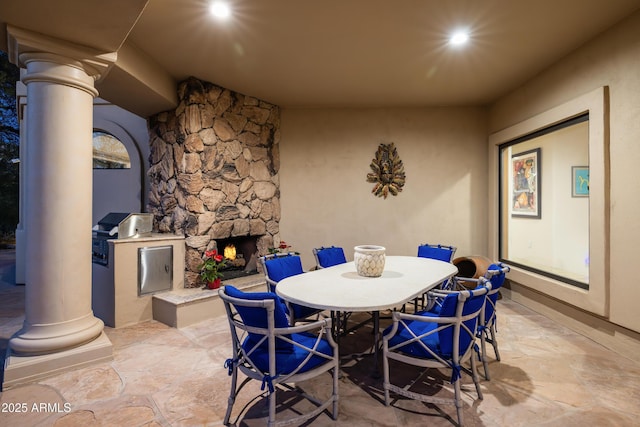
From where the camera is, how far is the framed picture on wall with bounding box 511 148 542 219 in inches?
181

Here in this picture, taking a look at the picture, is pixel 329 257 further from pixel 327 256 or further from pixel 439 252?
pixel 439 252

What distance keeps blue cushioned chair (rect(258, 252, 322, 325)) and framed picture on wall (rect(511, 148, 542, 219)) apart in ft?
11.9

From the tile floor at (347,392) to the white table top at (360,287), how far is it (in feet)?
2.19

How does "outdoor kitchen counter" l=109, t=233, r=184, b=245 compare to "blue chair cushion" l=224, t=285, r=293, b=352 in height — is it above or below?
above

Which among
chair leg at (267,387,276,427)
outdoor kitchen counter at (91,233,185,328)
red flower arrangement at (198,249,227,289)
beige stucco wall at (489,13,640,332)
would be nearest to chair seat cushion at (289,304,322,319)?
chair leg at (267,387,276,427)

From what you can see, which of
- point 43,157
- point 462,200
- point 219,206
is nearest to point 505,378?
point 462,200

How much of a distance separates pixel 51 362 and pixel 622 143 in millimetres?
4745

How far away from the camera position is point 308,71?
3.60m

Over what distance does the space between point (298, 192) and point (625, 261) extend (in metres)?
3.71

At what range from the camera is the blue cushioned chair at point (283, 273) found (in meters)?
2.57

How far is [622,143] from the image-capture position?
8.89ft

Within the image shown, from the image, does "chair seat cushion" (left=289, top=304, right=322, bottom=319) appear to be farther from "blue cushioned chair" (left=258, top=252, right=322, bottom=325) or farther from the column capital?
the column capital

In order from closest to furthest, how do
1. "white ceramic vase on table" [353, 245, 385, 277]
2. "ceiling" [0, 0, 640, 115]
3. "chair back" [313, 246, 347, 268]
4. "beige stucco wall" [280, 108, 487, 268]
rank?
"ceiling" [0, 0, 640, 115] < "white ceramic vase on table" [353, 245, 385, 277] < "chair back" [313, 246, 347, 268] < "beige stucco wall" [280, 108, 487, 268]

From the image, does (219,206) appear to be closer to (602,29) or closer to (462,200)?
(462,200)
